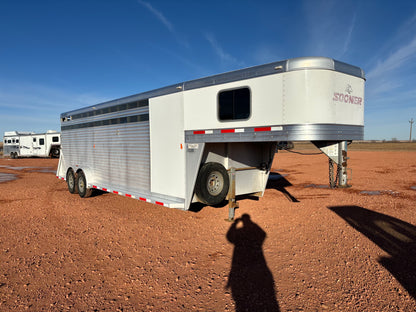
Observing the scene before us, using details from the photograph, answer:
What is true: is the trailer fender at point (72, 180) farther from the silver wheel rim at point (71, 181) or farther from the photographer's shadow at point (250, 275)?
the photographer's shadow at point (250, 275)

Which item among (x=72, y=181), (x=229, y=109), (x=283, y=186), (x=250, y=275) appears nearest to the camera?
(x=250, y=275)

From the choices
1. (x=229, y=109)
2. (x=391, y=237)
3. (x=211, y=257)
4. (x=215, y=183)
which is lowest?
(x=211, y=257)

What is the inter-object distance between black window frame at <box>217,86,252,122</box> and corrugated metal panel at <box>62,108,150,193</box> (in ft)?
7.41

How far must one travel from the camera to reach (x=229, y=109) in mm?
5734

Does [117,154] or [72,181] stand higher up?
[117,154]

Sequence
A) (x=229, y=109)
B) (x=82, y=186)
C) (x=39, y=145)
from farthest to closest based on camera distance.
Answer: (x=39, y=145) < (x=82, y=186) < (x=229, y=109)

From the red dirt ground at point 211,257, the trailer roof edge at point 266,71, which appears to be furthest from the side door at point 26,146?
the trailer roof edge at point 266,71

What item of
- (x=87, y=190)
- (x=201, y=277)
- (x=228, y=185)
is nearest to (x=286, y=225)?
(x=228, y=185)

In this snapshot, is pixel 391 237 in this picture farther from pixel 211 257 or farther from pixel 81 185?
pixel 81 185

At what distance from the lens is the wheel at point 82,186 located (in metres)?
9.65

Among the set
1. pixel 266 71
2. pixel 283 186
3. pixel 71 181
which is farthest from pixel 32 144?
pixel 266 71

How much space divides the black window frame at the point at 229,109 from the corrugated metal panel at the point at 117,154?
7.41 feet

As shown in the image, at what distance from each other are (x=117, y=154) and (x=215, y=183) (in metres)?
3.22

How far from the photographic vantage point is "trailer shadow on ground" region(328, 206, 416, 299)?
4.20m
